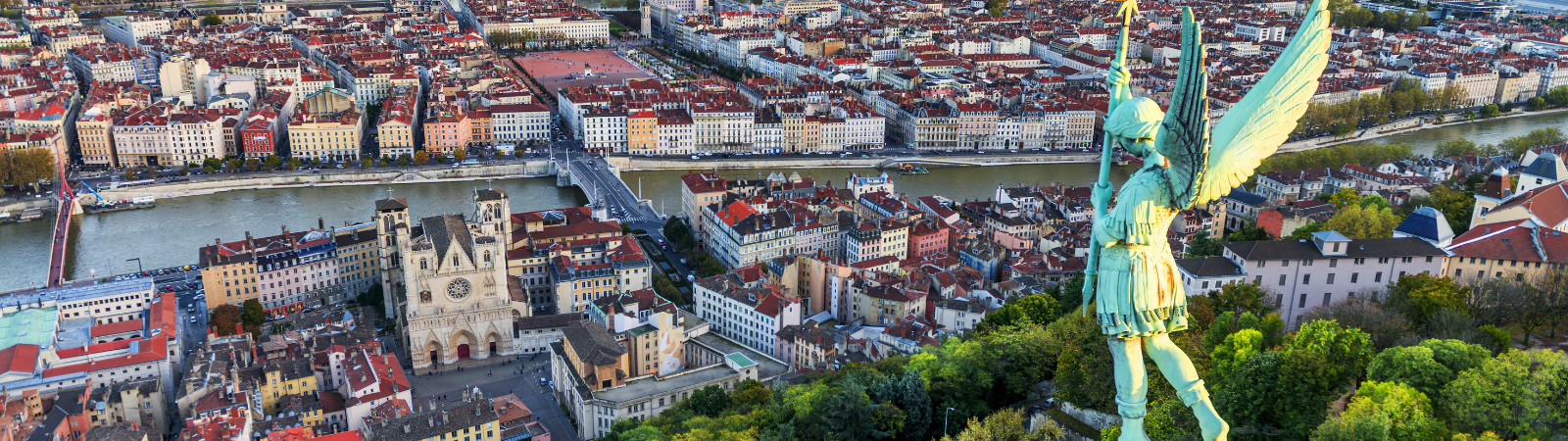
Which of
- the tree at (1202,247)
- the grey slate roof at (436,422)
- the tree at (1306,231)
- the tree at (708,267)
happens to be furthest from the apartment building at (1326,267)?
the grey slate roof at (436,422)

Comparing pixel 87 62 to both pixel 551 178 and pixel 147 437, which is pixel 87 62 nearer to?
pixel 551 178

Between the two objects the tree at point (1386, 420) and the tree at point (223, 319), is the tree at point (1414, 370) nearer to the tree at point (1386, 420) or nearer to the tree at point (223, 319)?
the tree at point (1386, 420)

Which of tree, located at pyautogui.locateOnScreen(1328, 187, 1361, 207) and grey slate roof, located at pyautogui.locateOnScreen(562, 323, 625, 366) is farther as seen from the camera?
tree, located at pyautogui.locateOnScreen(1328, 187, 1361, 207)

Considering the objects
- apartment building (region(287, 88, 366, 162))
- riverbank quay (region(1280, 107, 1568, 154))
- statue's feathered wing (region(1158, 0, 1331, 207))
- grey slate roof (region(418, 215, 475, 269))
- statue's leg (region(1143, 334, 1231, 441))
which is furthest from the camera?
riverbank quay (region(1280, 107, 1568, 154))

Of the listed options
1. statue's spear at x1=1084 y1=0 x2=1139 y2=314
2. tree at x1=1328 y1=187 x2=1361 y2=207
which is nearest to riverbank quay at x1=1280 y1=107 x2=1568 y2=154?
tree at x1=1328 y1=187 x2=1361 y2=207

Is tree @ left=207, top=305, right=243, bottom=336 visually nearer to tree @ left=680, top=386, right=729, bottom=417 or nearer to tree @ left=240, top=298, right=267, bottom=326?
tree @ left=240, top=298, right=267, bottom=326

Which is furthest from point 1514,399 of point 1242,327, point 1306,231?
point 1306,231
